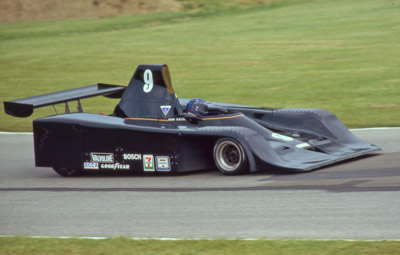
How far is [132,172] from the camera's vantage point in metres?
10.2

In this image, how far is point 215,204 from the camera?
762cm

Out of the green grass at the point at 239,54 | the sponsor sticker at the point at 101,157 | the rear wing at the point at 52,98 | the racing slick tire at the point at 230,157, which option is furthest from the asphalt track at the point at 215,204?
the green grass at the point at 239,54

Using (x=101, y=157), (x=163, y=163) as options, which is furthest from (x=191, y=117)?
(x=101, y=157)

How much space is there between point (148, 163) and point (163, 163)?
223mm

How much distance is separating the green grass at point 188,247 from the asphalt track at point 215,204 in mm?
358

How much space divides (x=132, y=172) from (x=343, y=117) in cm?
609

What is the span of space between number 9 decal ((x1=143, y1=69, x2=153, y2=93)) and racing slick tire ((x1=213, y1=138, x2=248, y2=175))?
175cm

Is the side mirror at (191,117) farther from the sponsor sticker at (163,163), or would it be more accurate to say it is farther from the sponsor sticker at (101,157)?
the sponsor sticker at (101,157)

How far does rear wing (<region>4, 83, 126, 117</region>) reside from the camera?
10.2 metres

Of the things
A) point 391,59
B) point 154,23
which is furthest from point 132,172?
point 154,23

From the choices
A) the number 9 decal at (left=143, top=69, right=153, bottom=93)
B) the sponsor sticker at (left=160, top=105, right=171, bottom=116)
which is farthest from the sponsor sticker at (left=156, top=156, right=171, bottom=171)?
the number 9 decal at (left=143, top=69, right=153, bottom=93)

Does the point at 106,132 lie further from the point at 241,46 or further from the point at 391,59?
the point at 241,46

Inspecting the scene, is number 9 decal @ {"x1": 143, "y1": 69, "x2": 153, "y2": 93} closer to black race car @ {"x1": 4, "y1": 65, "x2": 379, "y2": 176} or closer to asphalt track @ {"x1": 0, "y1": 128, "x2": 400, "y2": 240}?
black race car @ {"x1": 4, "y1": 65, "x2": 379, "y2": 176}

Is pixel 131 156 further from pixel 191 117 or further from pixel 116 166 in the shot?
pixel 191 117
